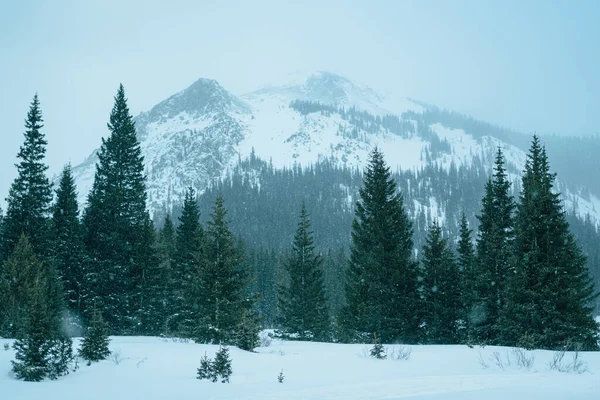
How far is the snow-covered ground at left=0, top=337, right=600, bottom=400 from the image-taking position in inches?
311

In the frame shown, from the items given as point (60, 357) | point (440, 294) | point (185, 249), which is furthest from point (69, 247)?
point (440, 294)

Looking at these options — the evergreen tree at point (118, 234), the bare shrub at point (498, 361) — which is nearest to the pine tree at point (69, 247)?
the evergreen tree at point (118, 234)

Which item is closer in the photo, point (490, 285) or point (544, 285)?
point (544, 285)

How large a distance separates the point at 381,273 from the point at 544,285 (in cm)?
862

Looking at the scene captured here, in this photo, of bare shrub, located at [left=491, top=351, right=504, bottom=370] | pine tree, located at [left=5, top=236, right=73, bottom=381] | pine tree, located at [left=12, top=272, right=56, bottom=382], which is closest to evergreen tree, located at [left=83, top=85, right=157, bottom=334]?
pine tree, located at [left=5, top=236, right=73, bottom=381]

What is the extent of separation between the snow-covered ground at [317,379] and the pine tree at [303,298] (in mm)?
22762

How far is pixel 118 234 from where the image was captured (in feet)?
105

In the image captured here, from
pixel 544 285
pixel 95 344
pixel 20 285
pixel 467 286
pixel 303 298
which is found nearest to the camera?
pixel 95 344

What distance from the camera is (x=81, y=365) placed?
10.2 m

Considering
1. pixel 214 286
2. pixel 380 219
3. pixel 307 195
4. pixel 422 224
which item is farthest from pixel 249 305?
pixel 307 195

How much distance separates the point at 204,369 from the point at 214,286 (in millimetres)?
13851

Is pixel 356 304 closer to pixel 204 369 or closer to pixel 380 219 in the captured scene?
pixel 380 219

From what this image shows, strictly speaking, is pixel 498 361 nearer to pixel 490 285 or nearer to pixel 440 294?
pixel 490 285

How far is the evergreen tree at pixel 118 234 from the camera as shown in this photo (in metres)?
30.9
